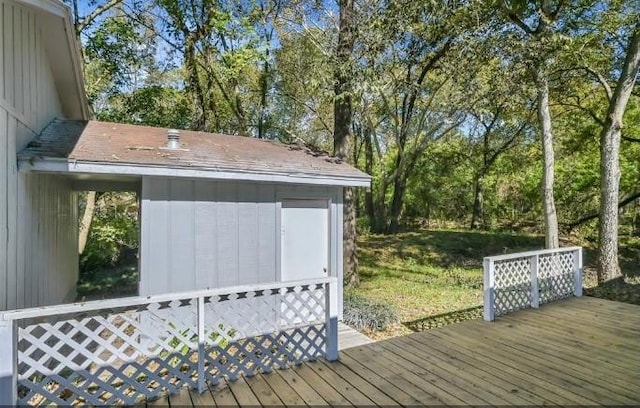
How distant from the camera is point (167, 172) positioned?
514 centimetres

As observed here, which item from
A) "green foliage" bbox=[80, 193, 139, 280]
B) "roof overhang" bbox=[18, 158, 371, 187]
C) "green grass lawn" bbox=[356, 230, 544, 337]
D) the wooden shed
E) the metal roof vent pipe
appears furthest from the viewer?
"green foliage" bbox=[80, 193, 139, 280]

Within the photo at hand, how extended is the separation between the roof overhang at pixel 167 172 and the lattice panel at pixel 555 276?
3.73 metres

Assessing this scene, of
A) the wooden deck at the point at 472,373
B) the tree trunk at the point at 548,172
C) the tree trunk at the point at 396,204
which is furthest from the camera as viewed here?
the tree trunk at the point at 396,204

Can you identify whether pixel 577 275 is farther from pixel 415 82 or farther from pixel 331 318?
pixel 415 82

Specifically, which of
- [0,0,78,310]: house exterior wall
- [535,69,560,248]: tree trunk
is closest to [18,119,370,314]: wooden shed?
[0,0,78,310]: house exterior wall

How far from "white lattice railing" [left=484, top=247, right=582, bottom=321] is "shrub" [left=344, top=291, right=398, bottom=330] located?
1.69 meters

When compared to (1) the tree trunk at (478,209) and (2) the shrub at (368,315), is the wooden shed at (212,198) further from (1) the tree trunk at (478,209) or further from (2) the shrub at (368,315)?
(1) the tree trunk at (478,209)

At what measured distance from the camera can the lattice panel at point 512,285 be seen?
20.5 ft

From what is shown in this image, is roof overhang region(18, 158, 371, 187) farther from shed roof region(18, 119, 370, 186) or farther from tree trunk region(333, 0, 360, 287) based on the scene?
tree trunk region(333, 0, 360, 287)

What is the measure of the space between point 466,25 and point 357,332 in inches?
277

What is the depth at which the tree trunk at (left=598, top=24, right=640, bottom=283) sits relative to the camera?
30.1 ft

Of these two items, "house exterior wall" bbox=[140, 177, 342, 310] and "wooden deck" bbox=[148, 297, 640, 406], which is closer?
"wooden deck" bbox=[148, 297, 640, 406]

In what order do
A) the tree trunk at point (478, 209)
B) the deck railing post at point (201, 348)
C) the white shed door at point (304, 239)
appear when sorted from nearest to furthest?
the deck railing post at point (201, 348), the white shed door at point (304, 239), the tree trunk at point (478, 209)

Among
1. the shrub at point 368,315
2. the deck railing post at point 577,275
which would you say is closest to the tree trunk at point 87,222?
the shrub at point 368,315
